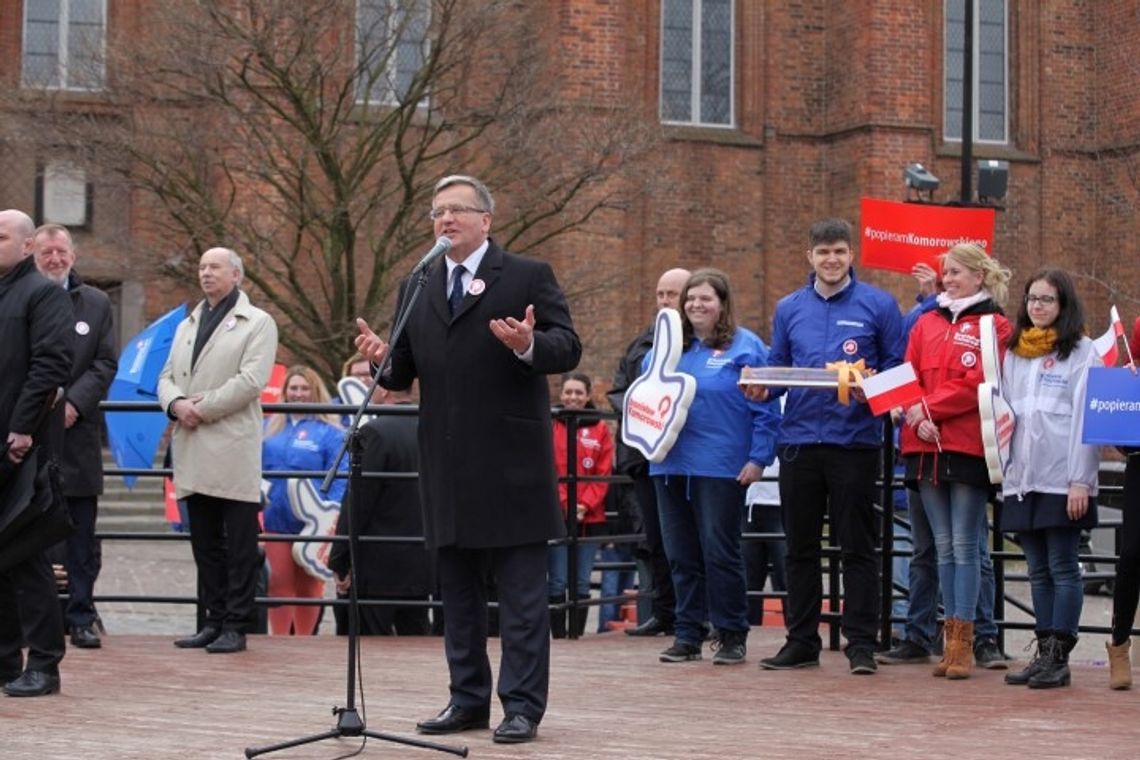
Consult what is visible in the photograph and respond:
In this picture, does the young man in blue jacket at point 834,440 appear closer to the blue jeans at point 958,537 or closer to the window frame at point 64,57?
the blue jeans at point 958,537

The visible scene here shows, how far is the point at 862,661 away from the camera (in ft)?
33.9

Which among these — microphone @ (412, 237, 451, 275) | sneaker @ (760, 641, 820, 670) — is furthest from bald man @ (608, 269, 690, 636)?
microphone @ (412, 237, 451, 275)

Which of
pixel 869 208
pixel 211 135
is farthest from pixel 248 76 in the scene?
pixel 869 208

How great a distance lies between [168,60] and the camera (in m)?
24.4

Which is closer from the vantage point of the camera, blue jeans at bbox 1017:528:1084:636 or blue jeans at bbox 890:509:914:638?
blue jeans at bbox 1017:528:1084:636

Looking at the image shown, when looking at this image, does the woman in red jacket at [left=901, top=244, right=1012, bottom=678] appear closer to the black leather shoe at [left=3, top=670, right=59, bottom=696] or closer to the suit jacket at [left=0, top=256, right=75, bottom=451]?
the suit jacket at [left=0, top=256, right=75, bottom=451]

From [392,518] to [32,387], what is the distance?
373cm

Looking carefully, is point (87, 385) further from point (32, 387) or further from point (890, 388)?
point (890, 388)

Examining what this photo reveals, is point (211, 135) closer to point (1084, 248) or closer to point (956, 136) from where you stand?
point (956, 136)

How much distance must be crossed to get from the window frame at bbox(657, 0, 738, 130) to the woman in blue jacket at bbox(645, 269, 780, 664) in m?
22.1

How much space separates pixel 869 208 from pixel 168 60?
39.5 ft

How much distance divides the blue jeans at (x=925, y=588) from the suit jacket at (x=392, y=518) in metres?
3.05

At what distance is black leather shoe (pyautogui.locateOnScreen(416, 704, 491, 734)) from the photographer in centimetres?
795

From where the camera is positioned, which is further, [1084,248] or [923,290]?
[1084,248]
